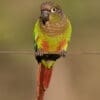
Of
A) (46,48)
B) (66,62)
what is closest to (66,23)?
(46,48)

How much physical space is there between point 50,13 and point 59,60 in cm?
32

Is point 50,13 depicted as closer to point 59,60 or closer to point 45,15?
point 45,15

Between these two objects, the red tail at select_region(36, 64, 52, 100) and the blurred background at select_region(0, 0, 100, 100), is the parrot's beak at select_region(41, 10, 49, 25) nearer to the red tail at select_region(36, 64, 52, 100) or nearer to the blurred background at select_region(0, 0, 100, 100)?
the red tail at select_region(36, 64, 52, 100)

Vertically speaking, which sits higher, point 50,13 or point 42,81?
point 50,13

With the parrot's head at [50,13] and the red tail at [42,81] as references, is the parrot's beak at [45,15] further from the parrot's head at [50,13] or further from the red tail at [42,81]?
the red tail at [42,81]

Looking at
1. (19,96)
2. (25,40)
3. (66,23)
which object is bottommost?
(19,96)

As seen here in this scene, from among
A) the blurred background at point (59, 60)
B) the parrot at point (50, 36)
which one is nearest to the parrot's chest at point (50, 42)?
the parrot at point (50, 36)

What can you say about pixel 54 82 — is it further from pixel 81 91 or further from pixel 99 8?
pixel 99 8

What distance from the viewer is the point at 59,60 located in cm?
242

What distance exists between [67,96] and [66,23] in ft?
1.04

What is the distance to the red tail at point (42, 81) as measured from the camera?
2.10 metres

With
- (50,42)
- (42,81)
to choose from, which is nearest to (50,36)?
(50,42)

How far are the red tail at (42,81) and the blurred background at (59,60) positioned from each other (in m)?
0.24

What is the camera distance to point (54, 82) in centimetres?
240
